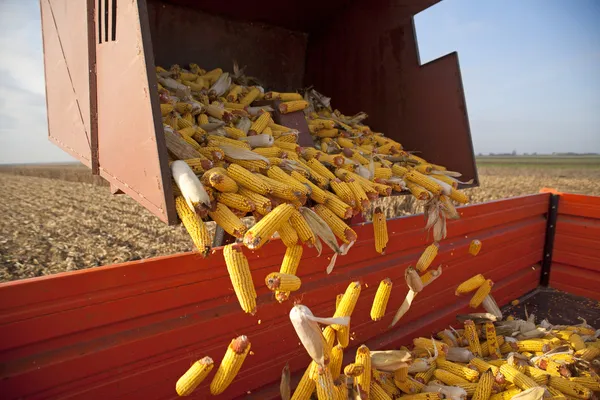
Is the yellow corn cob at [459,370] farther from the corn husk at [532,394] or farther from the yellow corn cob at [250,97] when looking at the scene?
the yellow corn cob at [250,97]

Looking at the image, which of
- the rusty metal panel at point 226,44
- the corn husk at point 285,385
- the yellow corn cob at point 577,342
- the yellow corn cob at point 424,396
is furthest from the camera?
the rusty metal panel at point 226,44

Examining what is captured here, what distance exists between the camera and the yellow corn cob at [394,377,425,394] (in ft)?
8.68

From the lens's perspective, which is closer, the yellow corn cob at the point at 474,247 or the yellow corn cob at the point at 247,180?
the yellow corn cob at the point at 247,180

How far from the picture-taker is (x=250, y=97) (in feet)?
12.3

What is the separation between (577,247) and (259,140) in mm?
3975

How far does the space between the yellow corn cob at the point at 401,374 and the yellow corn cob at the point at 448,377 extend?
1.09ft

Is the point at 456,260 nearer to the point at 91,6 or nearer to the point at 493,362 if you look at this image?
the point at 493,362

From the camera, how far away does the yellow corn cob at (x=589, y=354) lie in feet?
10.3

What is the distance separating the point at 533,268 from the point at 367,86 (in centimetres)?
291

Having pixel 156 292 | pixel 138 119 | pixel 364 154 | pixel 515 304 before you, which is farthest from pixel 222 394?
pixel 515 304

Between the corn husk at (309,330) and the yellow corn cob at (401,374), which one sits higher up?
the corn husk at (309,330)

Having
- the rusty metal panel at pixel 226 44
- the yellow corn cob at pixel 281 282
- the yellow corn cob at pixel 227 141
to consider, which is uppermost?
the rusty metal panel at pixel 226 44

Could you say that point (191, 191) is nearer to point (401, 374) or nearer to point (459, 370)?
point (401, 374)

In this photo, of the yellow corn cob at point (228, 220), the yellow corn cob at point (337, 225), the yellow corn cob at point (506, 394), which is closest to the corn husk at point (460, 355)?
the yellow corn cob at point (506, 394)
